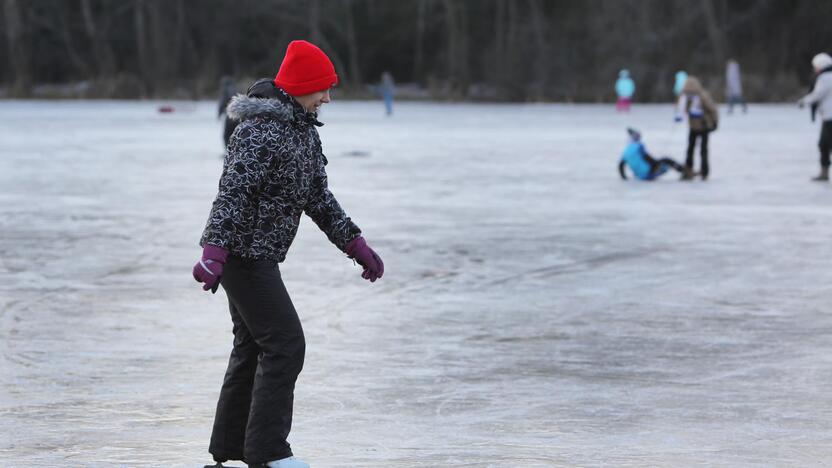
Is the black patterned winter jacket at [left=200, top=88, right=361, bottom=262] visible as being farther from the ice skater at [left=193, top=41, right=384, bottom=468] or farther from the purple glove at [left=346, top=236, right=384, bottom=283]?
the purple glove at [left=346, top=236, right=384, bottom=283]

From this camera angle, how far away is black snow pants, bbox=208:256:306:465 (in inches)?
184

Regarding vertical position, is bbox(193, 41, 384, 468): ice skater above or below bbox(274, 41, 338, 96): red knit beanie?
below

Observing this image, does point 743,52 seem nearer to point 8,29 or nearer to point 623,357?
point 8,29

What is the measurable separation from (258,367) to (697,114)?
1466 centimetres

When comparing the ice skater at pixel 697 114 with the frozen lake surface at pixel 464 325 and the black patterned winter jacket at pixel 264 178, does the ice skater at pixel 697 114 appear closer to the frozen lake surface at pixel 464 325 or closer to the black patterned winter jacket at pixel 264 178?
the frozen lake surface at pixel 464 325

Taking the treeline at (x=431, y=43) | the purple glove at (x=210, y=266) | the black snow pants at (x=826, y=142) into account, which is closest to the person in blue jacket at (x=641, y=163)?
the black snow pants at (x=826, y=142)

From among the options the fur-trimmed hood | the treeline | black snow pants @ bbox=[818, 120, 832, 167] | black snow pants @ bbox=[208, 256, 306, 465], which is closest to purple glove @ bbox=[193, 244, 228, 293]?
black snow pants @ bbox=[208, 256, 306, 465]

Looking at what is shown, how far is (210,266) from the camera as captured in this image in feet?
14.7

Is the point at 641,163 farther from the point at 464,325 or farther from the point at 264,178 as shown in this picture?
the point at 264,178

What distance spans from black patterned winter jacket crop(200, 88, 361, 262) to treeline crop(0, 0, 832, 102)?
52.1 meters

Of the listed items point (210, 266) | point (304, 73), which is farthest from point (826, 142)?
point (210, 266)

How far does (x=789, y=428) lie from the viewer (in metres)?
5.75

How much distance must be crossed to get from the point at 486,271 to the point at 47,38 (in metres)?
66.4

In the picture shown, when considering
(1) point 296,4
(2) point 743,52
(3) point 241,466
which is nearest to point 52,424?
(3) point 241,466
